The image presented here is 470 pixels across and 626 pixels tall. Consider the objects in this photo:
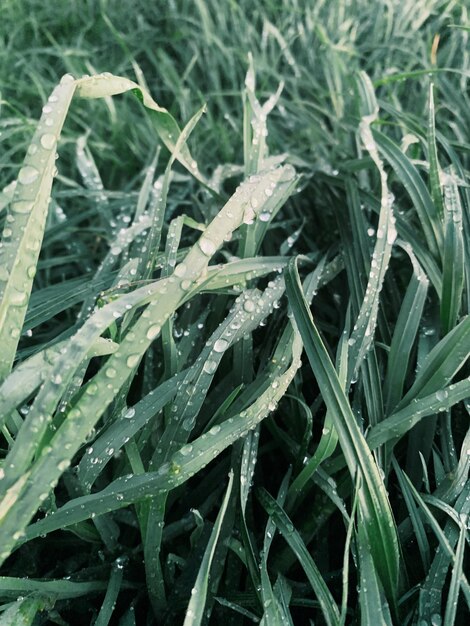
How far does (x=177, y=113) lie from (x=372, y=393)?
1.11 meters

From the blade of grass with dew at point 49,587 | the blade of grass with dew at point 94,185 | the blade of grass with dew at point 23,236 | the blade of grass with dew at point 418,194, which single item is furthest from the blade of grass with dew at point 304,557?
the blade of grass with dew at point 94,185

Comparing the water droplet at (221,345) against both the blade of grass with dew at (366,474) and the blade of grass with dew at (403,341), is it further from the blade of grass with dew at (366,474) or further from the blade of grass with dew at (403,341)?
the blade of grass with dew at (403,341)

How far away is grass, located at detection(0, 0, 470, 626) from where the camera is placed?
0.64 meters

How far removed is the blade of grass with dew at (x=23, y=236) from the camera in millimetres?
637

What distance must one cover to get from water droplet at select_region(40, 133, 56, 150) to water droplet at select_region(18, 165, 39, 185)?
0.03 m

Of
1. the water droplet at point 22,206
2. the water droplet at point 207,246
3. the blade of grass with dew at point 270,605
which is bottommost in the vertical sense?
the blade of grass with dew at point 270,605

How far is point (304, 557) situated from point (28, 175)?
52 cm

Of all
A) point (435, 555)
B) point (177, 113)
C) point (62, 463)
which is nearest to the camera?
point (62, 463)

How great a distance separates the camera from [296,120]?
1432 mm

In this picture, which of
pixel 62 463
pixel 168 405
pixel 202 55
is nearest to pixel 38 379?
pixel 62 463

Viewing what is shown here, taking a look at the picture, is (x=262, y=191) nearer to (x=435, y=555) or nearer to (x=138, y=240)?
(x=138, y=240)

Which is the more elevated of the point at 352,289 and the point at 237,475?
the point at 352,289

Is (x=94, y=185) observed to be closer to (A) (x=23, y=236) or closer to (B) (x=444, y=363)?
(A) (x=23, y=236)

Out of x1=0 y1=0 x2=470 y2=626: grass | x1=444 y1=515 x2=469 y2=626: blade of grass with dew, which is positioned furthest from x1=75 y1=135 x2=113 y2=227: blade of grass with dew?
x1=444 y1=515 x2=469 y2=626: blade of grass with dew
